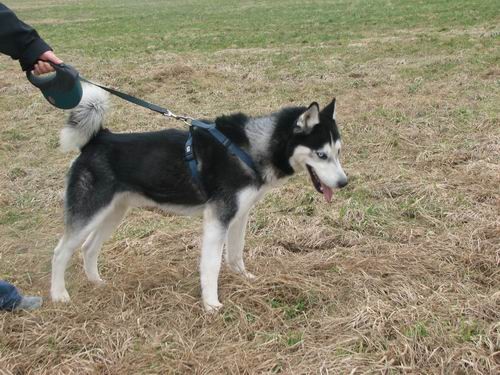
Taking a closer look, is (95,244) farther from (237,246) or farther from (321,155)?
(321,155)

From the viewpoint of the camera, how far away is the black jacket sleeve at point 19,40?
3.44 metres

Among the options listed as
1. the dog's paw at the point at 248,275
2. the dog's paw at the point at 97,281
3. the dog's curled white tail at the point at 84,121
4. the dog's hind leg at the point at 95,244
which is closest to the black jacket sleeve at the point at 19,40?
the dog's curled white tail at the point at 84,121

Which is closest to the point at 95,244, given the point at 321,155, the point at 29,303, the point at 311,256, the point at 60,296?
the point at 60,296

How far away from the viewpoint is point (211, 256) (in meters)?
4.01

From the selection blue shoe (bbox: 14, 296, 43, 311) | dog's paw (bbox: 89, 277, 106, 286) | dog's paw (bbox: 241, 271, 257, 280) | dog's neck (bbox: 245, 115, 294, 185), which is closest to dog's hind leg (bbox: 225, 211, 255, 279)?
dog's paw (bbox: 241, 271, 257, 280)

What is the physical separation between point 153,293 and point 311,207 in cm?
214

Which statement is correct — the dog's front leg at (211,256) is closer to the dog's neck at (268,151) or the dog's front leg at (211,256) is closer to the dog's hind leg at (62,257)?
the dog's neck at (268,151)

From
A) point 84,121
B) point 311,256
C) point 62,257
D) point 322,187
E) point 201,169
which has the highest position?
point 84,121

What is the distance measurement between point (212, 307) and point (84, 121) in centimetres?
167

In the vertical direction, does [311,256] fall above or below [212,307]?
below

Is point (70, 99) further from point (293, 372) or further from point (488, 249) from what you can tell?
point (488, 249)

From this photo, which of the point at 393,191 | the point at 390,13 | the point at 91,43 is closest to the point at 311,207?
the point at 393,191

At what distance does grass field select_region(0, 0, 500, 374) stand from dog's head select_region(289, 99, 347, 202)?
0.80m

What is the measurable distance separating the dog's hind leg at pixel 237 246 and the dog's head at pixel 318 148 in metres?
0.71
